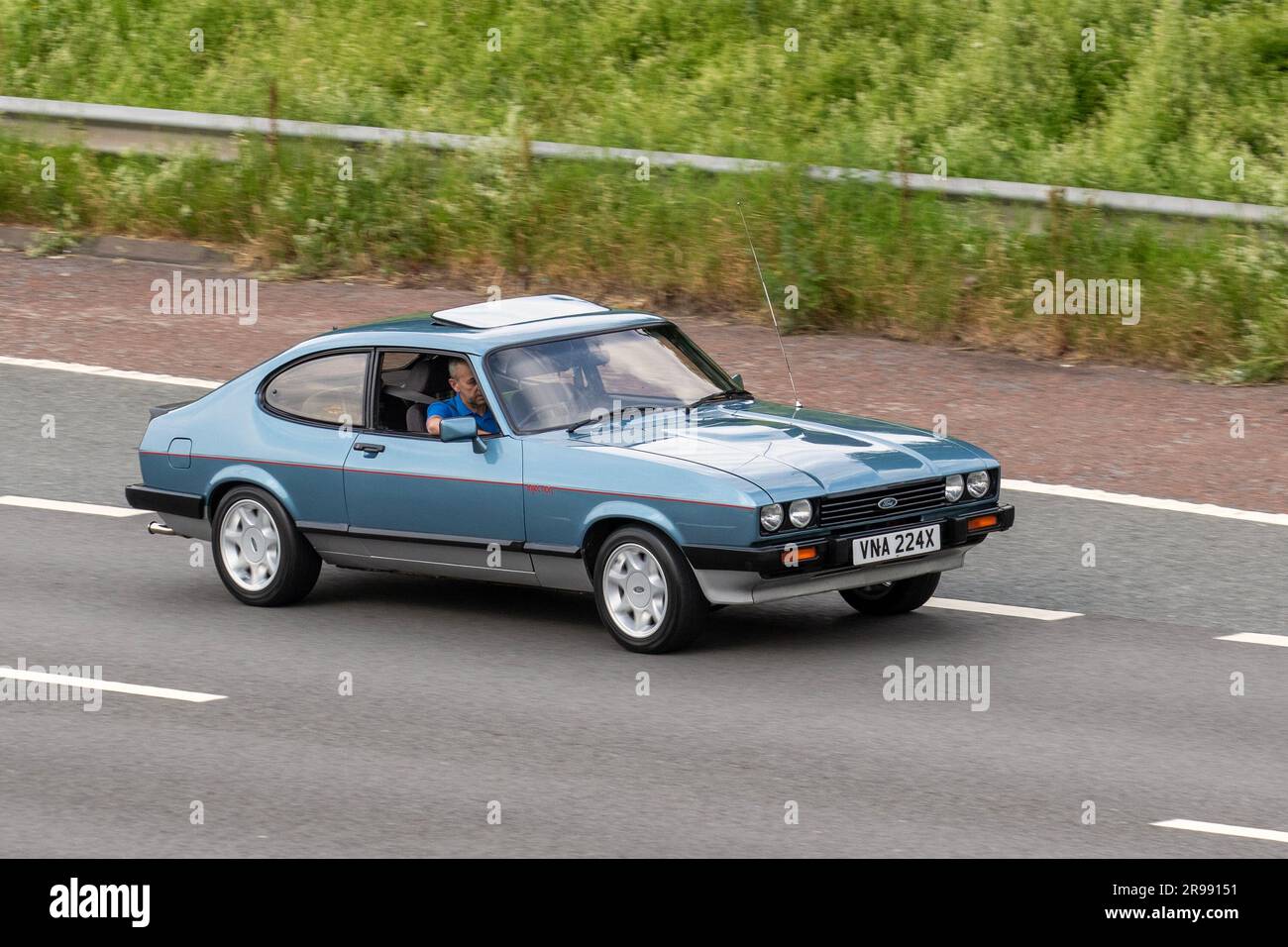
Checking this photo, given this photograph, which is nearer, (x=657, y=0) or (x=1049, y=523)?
(x=1049, y=523)

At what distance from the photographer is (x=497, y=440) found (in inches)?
393

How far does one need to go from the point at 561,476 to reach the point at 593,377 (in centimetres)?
86

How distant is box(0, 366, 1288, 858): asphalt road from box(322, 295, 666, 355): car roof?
55.4 inches

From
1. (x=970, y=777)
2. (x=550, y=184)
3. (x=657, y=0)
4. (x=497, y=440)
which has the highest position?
(x=657, y=0)

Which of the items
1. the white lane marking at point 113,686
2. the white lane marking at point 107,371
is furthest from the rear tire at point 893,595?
the white lane marking at point 107,371


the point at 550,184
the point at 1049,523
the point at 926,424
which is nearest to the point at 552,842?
the point at 1049,523

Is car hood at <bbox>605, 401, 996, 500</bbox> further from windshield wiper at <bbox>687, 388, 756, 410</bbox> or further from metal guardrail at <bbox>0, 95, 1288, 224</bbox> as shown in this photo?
metal guardrail at <bbox>0, 95, 1288, 224</bbox>

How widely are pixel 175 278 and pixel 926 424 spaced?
8109 mm

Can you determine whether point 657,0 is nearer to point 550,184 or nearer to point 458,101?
point 458,101

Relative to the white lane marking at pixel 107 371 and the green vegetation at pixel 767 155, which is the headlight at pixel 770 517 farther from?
the white lane marking at pixel 107 371

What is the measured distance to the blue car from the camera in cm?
930

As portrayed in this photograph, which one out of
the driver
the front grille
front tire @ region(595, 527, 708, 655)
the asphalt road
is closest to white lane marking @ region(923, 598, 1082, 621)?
the asphalt road

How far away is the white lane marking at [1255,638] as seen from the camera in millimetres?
9859

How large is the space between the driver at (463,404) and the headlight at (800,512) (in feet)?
5.64
